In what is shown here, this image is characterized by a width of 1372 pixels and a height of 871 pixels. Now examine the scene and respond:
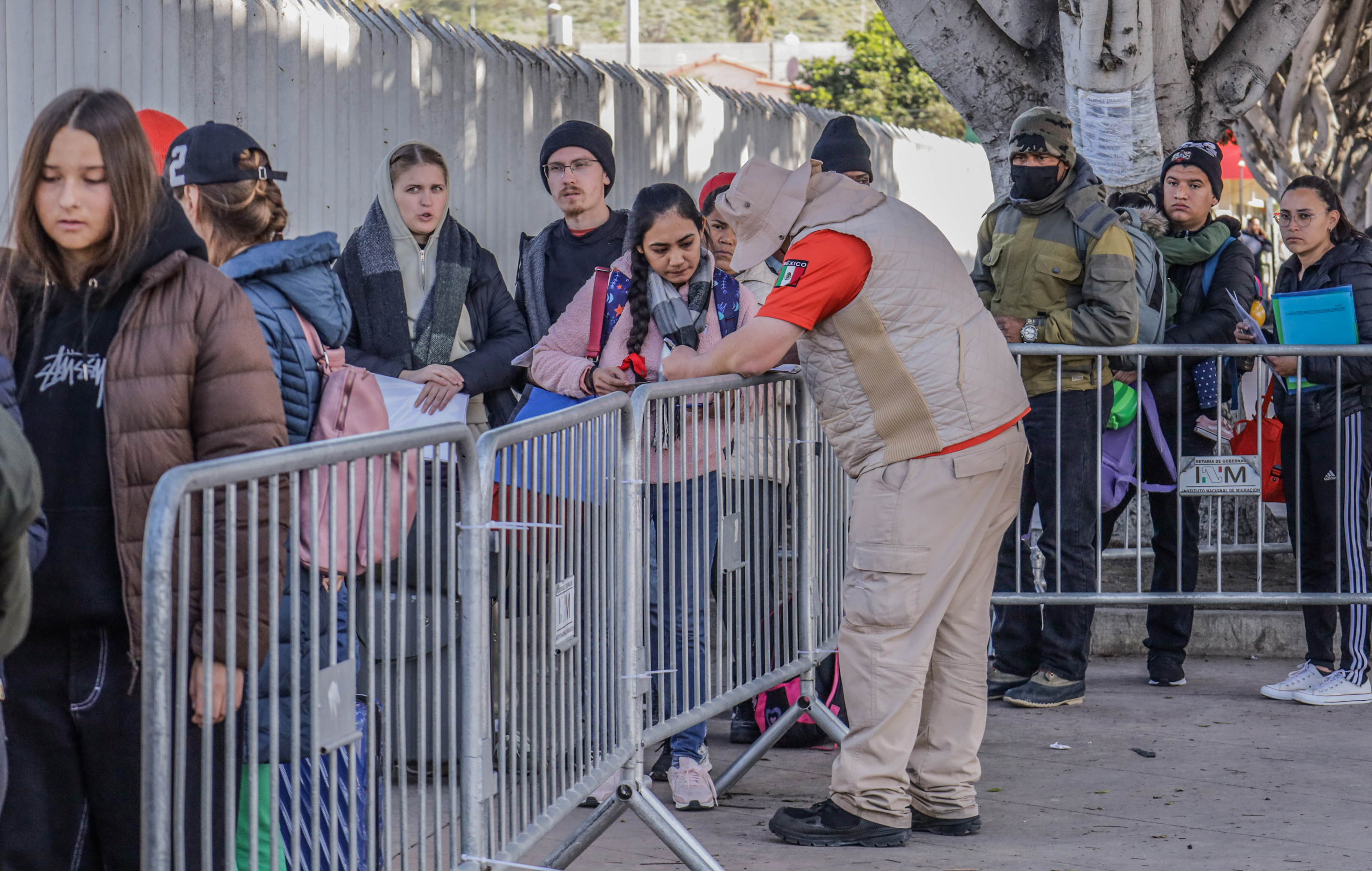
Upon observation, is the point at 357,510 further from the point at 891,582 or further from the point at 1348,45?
the point at 1348,45

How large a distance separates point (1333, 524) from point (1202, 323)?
1.01m

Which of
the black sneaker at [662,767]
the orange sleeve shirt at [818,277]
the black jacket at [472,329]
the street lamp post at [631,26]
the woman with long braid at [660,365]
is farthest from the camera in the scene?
the street lamp post at [631,26]

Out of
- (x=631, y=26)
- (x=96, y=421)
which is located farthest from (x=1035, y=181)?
(x=631, y=26)

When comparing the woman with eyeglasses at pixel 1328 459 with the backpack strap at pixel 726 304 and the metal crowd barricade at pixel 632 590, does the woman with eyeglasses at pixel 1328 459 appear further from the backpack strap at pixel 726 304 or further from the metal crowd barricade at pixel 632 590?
the backpack strap at pixel 726 304

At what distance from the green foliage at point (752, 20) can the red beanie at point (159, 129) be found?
105966 mm

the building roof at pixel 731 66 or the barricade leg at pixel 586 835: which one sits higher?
the building roof at pixel 731 66

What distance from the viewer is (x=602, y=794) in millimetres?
4809

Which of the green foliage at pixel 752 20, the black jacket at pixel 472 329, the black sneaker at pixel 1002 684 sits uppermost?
the green foliage at pixel 752 20

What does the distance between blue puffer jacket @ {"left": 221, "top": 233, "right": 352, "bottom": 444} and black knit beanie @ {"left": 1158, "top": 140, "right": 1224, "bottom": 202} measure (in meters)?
4.42

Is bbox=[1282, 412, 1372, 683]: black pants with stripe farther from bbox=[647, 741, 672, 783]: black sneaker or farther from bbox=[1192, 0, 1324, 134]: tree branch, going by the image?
bbox=[647, 741, 672, 783]: black sneaker

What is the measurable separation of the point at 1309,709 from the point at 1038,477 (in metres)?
1.47

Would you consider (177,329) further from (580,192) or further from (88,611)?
(580,192)

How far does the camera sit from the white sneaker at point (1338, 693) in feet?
21.0

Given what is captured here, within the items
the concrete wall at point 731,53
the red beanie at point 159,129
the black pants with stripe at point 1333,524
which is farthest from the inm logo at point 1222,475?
the concrete wall at point 731,53
